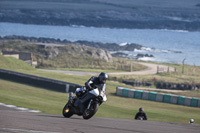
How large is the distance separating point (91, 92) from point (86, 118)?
1025 mm

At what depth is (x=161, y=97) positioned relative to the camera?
37125 millimetres

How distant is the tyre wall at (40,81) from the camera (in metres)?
36.4

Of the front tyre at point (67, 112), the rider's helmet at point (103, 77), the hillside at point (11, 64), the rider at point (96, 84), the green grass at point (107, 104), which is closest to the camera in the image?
the rider's helmet at point (103, 77)

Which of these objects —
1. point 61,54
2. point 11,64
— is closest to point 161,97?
point 11,64

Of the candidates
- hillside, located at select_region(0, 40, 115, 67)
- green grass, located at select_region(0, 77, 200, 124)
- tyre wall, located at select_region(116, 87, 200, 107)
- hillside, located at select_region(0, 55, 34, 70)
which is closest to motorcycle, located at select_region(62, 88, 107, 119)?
green grass, located at select_region(0, 77, 200, 124)

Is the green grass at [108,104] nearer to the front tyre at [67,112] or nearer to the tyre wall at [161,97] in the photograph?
A: the tyre wall at [161,97]

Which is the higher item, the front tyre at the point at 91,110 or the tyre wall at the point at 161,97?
the front tyre at the point at 91,110

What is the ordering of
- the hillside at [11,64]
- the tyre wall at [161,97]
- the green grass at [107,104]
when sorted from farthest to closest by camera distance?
the hillside at [11,64] < the tyre wall at [161,97] < the green grass at [107,104]

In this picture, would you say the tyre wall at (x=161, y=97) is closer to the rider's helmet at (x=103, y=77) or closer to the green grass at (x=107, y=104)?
the green grass at (x=107, y=104)

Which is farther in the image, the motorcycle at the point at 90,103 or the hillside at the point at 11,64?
the hillside at the point at 11,64

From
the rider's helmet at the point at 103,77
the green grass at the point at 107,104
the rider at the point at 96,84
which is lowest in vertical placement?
the green grass at the point at 107,104

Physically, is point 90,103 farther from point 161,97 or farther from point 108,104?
point 161,97

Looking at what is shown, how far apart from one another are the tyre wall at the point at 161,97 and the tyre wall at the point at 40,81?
512cm

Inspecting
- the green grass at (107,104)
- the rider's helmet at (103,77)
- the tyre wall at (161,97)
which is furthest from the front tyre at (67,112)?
the tyre wall at (161,97)
